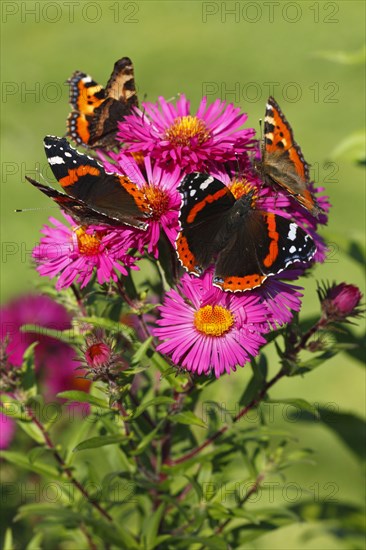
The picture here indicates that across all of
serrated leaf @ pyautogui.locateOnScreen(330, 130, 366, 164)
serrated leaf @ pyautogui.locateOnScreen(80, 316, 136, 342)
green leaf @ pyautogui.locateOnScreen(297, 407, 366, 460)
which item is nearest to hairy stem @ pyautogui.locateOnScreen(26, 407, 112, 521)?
serrated leaf @ pyautogui.locateOnScreen(80, 316, 136, 342)

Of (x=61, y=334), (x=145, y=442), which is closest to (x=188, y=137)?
(x=61, y=334)

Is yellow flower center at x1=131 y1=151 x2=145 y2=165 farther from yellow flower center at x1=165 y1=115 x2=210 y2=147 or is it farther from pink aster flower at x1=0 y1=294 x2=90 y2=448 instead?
pink aster flower at x1=0 y1=294 x2=90 y2=448

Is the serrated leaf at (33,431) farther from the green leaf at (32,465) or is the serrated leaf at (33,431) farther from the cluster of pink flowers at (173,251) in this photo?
the cluster of pink flowers at (173,251)

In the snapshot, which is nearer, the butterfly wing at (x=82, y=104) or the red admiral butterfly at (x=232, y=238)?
the red admiral butterfly at (x=232, y=238)

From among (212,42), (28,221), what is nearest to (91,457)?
(28,221)

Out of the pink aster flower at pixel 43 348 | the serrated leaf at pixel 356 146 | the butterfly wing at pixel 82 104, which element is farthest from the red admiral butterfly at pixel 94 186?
the serrated leaf at pixel 356 146
